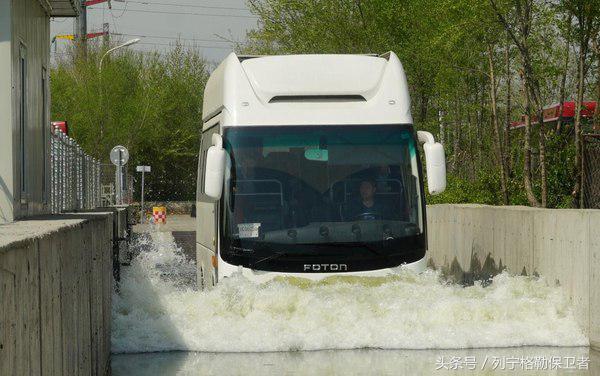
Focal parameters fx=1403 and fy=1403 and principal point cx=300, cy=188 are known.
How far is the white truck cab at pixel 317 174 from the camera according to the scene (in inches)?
556

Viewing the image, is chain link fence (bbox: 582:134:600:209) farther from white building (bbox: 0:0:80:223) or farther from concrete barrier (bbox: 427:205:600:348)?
white building (bbox: 0:0:80:223)

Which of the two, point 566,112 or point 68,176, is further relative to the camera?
point 566,112

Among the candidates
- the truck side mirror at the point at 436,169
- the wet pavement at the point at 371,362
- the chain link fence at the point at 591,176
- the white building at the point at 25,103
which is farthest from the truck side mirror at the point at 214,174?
the chain link fence at the point at 591,176

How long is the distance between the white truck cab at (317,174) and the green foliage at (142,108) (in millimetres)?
57392

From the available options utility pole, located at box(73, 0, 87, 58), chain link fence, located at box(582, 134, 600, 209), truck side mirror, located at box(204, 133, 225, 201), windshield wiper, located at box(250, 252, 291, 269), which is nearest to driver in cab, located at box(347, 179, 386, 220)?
windshield wiper, located at box(250, 252, 291, 269)

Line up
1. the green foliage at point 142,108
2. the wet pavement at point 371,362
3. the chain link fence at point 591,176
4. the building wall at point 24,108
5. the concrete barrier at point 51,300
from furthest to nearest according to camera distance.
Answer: the green foliage at point 142,108
the chain link fence at point 591,176
the building wall at point 24,108
the wet pavement at point 371,362
the concrete barrier at point 51,300

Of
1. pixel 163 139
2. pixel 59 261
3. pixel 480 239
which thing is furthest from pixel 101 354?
pixel 163 139

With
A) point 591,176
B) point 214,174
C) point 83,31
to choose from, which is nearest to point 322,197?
point 214,174

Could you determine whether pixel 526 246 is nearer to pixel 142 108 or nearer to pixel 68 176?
pixel 68 176

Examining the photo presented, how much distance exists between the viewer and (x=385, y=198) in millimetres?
14406

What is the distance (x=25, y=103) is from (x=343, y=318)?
4.76 meters

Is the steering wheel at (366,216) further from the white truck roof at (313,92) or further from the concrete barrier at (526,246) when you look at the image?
the concrete barrier at (526,246)

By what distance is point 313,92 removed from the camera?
1475 centimetres

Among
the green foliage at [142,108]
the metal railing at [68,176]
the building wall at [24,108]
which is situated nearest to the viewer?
the building wall at [24,108]
